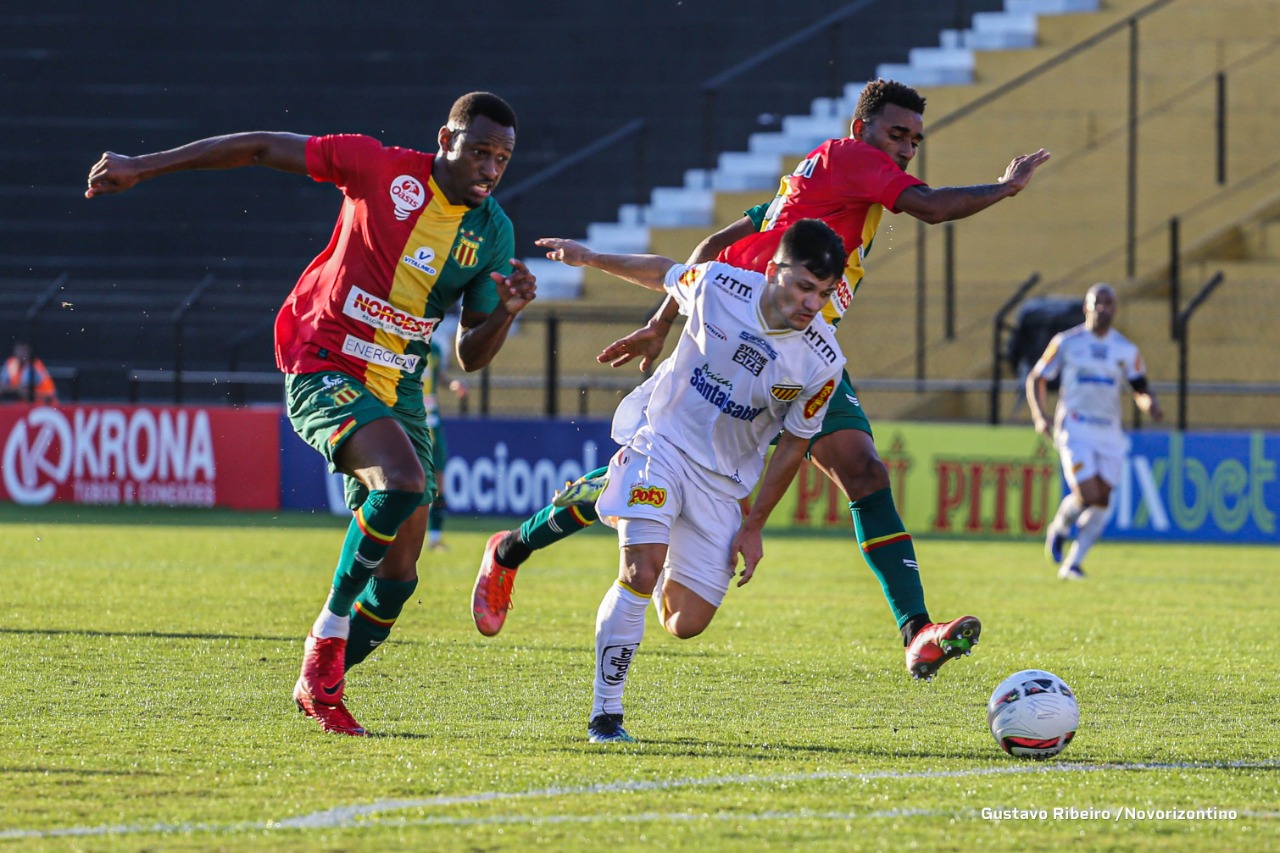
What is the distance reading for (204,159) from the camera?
239 inches

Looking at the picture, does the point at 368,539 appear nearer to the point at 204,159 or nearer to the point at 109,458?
the point at 204,159

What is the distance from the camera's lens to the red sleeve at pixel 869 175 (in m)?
6.47

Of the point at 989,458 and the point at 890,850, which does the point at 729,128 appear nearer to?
the point at 989,458

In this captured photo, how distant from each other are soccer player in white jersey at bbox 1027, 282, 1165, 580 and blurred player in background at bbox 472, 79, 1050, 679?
24.1 feet

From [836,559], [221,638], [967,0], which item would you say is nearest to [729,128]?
[967,0]

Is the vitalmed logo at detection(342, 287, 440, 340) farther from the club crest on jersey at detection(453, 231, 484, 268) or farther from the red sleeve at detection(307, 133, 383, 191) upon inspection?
the red sleeve at detection(307, 133, 383, 191)

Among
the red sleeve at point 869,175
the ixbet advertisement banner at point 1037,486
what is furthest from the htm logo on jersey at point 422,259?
the ixbet advertisement banner at point 1037,486

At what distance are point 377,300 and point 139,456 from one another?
45.3 feet

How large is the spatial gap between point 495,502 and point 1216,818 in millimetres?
14238

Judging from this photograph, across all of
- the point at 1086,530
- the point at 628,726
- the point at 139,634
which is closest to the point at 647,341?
the point at 628,726

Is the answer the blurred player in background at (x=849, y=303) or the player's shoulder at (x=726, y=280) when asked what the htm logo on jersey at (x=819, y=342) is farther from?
the blurred player in background at (x=849, y=303)

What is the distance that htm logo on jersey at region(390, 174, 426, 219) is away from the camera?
6.30 meters

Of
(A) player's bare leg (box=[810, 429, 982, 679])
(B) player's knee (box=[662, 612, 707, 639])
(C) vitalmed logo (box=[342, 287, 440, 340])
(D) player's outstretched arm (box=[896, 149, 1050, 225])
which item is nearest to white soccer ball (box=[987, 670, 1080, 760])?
(A) player's bare leg (box=[810, 429, 982, 679])

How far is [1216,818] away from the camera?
4609 millimetres
